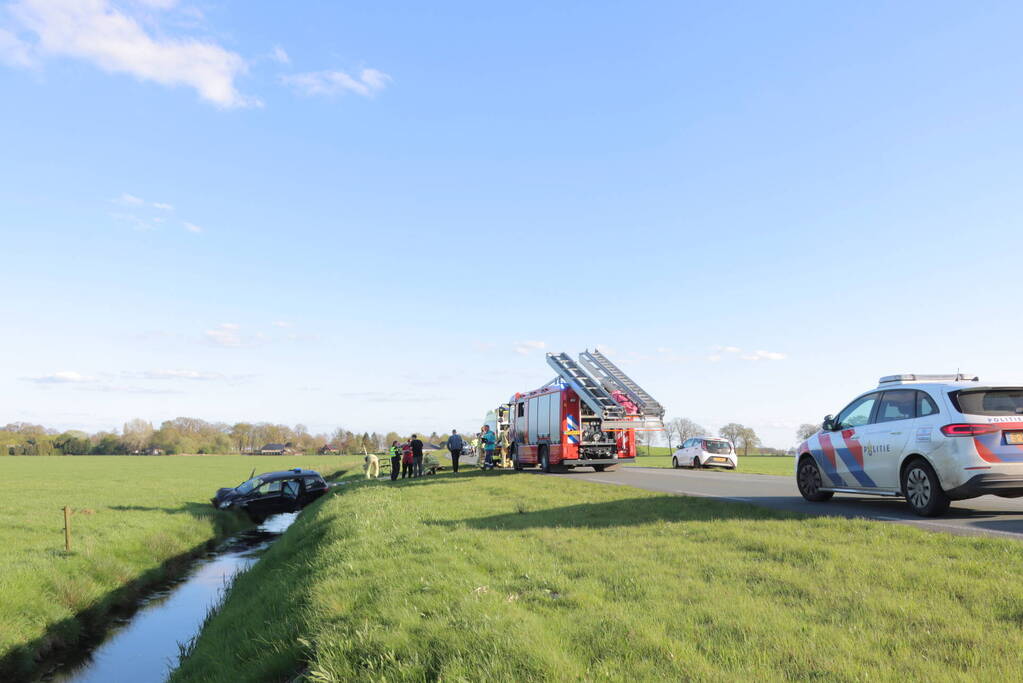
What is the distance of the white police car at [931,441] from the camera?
28.8 feet

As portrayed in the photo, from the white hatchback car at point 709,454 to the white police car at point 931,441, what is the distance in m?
23.6

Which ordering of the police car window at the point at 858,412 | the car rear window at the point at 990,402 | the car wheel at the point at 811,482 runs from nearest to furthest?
the car rear window at the point at 990,402 < the police car window at the point at 858,412 < the car wheel at the point at 811,482

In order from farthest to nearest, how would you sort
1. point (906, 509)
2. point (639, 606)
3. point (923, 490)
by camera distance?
point (906, 509) → point (923, 490) → point (639, 606)

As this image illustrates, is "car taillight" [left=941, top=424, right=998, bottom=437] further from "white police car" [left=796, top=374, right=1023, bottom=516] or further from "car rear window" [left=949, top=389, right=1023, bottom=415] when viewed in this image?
"car rear window" [left=949, top=389, right=1023, bottom=415]

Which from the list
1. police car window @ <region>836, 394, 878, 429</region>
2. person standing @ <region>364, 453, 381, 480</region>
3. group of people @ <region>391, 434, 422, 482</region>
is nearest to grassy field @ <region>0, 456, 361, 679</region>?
group of people @ <region>391, 434, 422, 482</region>

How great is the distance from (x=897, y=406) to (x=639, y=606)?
6.42 m

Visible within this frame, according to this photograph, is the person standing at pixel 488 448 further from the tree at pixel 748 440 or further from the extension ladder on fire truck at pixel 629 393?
the tree at pixel 748 440

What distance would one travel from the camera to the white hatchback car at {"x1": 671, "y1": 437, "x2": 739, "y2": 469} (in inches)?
1352

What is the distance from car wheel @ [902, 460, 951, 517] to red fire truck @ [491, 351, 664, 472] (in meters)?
13.0

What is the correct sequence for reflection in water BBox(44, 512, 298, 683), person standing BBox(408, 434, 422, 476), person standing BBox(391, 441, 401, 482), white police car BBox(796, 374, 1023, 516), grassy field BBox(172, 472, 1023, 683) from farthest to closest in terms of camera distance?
1. person standing BBox(391, 441, 401, 482)
2. person standing BBox(408, 434, 422, 476)
3. reflection in water BBox(44, 512, 298, 683)
4. white police car BBox(796, 374, 1023, 516)
5. grassy field BBox(172, 472, 1023, 683)

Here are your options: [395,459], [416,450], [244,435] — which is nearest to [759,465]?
[416,450]

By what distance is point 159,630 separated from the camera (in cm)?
1171

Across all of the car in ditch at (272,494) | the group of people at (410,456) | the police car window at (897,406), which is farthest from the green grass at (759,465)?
the car in ditch at (272,494)

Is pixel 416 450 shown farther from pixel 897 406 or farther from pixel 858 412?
pixel 897 406
